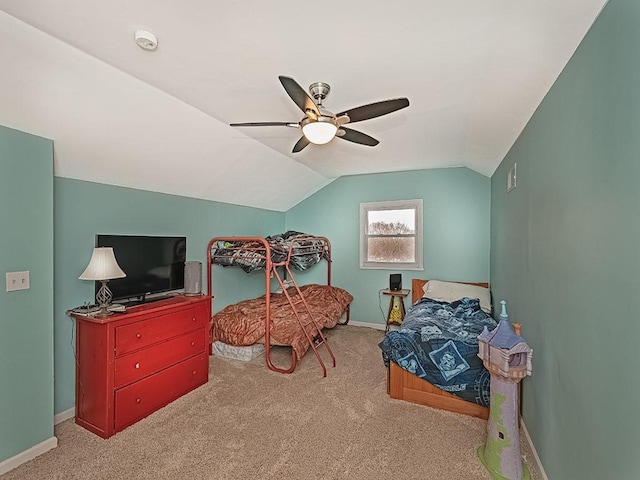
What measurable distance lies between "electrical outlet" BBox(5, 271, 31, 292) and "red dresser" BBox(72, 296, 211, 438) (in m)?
0.46

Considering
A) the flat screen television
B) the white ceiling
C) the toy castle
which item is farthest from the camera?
the flat screen television

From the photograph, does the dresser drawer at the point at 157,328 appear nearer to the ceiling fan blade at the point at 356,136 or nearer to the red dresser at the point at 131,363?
the red dresser at the point at 131,363

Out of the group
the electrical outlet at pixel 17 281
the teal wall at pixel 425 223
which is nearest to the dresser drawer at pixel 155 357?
the electrical outlet at pixel 17 281

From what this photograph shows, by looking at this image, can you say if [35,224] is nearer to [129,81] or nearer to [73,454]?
[129,81]

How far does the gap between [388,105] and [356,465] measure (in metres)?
2.26

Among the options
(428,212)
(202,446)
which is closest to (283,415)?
(202,446)

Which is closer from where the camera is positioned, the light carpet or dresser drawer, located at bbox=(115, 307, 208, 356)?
the light carpet

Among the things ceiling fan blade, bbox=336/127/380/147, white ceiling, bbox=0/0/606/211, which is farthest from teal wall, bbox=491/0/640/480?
ceiling fan blade, bbox=336/127/380/147

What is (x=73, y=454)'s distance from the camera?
215 cm

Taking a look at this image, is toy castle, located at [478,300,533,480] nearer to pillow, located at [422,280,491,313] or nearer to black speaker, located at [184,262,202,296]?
pillow, located at [422,280,491,313]

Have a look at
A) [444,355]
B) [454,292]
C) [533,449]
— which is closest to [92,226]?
[444,355]

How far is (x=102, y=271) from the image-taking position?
2428 millimetres

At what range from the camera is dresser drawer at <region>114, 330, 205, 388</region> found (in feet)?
7.97

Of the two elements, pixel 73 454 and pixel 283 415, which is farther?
pixel 283 415
